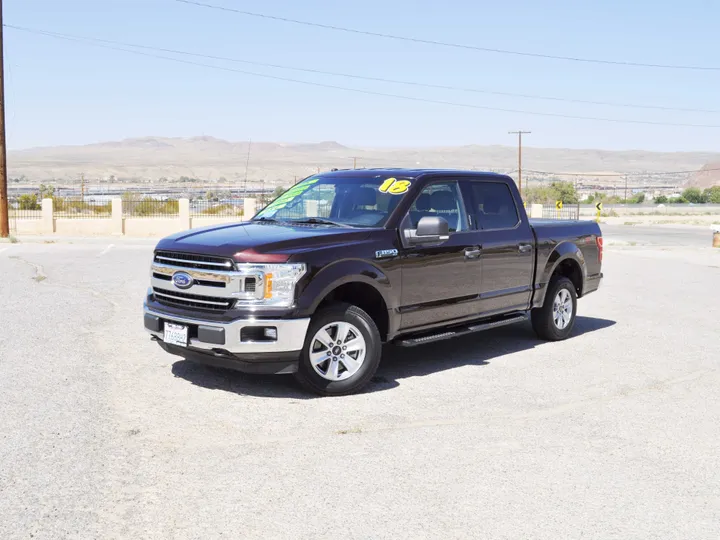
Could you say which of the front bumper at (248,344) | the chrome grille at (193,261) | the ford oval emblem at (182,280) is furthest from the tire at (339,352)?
the ford oval emblem at (182,280)

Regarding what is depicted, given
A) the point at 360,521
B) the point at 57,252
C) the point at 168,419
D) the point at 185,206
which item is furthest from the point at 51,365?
the point at 185,206

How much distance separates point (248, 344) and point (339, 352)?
0.85m

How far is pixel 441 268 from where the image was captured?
26.1ft

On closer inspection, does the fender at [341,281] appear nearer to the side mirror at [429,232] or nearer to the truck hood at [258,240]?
the truck hood at [258,240]

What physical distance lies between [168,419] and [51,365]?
232cm

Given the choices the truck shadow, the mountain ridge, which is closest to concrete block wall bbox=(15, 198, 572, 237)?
the truck shadow

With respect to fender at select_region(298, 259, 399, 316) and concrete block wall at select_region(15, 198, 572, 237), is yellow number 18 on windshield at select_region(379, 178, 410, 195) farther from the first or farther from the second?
concrete block wall at select_region(15, 198, 572, 237)

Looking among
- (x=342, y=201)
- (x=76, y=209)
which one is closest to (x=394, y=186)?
(x=342, y=201)

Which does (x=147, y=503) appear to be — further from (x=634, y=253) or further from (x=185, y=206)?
(x=185, y=206)

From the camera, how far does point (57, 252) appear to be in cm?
2262

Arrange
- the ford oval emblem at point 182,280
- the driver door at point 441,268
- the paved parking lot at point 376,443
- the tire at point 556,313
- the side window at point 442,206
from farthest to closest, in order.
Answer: the tire at point 556,313
the side window at point 442,206
the driver door at point 441,268
the ford oval emblem at point 182,280
the paved parking lot at point 376,443

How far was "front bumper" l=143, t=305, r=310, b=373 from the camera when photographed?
660 centimetres

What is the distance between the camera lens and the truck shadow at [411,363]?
287 inches

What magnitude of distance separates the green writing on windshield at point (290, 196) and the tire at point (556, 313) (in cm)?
311
